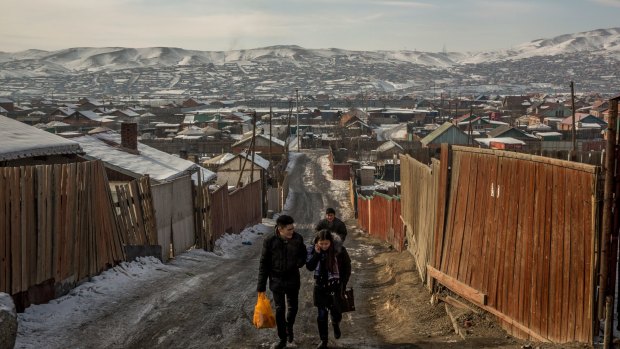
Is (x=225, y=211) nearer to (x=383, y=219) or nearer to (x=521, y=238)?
(x=383, y=219)

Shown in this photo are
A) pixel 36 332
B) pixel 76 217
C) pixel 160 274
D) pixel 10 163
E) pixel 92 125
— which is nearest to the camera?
pixel 36 332

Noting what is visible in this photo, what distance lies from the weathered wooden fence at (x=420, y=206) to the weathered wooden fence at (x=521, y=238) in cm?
41

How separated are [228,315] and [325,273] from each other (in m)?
2.58

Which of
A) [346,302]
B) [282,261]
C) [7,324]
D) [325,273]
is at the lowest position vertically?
[346,302]

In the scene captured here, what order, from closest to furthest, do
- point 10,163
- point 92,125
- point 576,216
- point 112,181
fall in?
point 576,216
point 10,163
point 112,181
point 92,125

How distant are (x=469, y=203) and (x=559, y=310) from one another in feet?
8.86

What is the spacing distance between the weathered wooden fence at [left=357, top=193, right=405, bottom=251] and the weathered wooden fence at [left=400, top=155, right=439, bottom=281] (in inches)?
72.1

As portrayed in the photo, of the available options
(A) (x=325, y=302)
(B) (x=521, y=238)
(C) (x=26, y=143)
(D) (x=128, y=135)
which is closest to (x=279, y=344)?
(A) (x=325, y=302)

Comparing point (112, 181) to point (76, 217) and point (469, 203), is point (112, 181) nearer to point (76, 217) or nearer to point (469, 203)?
point (76, 217)

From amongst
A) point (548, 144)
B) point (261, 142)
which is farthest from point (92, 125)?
point (548, 144)

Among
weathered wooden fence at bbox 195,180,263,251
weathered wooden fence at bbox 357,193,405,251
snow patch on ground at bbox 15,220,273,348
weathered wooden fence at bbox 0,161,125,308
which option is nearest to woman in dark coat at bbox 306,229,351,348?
snow patch on ground at bbox 15,220,273,348

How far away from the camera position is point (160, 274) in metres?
Result: 12.8

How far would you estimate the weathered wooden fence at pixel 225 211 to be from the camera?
1802 cm

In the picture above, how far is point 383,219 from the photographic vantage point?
22.0m
